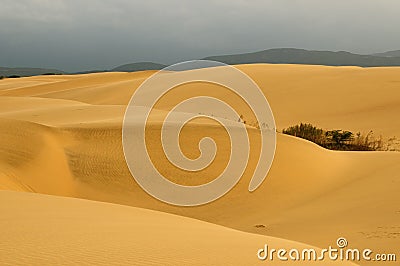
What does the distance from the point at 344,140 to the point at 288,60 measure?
169411mm

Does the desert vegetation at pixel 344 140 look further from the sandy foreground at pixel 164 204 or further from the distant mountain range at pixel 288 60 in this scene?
the distant mountain range at pixel 288 60

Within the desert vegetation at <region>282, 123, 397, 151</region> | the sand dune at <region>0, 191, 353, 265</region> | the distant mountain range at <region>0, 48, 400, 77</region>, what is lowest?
the sand dune at <region>0, 191, 353, 265</region>

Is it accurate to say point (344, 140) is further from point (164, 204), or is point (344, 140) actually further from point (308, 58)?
point (308, 58)

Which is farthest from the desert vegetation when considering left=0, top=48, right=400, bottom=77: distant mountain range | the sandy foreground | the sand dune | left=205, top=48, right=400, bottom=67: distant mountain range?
left=205, top=48, right=400, bottom=67: distant mountain range

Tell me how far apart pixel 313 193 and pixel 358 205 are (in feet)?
5.33

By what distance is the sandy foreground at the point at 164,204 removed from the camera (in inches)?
159

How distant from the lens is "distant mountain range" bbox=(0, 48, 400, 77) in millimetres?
154125

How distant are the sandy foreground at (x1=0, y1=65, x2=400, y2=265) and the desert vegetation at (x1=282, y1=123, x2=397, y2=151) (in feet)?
5.47

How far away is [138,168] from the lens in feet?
34.8

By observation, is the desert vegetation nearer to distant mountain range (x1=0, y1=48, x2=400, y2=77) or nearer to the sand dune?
the sand dune

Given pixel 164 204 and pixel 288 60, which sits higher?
pixel 288 60

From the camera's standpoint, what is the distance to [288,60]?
18112 cm

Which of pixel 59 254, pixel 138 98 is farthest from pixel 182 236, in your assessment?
pixel 138 98

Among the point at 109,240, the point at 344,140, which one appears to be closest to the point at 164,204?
the point at 109,240
